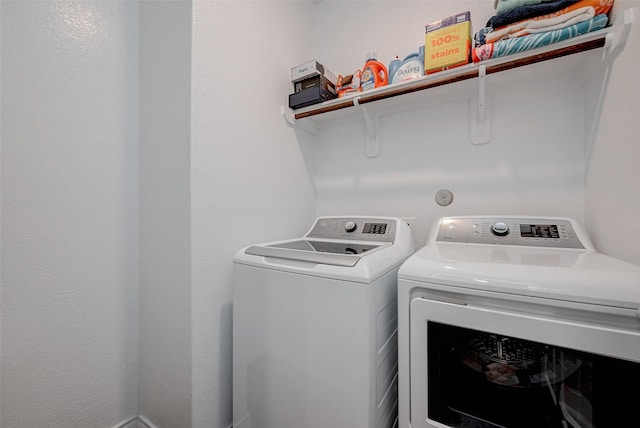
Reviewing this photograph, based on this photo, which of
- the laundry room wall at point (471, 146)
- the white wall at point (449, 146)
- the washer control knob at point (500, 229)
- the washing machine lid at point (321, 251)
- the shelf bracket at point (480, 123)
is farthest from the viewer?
the shelf bracket at point (480, 123)

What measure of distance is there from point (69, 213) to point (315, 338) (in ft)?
3.54

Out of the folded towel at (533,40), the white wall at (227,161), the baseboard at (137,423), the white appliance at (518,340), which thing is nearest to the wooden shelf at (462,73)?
the folded towel at (533,40)

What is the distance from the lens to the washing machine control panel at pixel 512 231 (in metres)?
0.98

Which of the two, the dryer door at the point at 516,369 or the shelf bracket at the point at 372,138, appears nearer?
the dryer door at the point at 516,369

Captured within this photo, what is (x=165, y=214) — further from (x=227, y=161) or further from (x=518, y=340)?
(x=518, y=340)

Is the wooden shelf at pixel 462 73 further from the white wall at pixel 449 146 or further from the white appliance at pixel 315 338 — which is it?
the white appliance at pixel 315 338

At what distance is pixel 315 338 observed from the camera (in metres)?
0.85

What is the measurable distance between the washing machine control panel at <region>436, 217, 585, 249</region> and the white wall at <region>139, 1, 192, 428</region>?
45.7 inches

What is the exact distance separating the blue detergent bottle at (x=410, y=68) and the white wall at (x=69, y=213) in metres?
1.30

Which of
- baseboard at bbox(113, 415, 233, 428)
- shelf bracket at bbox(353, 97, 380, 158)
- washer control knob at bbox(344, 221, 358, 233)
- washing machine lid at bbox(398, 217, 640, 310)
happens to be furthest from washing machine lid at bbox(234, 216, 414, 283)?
baseboard at bbox(113, 415, 233, 428)

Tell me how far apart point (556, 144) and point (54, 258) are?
2.21 meters

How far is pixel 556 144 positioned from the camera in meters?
1.18

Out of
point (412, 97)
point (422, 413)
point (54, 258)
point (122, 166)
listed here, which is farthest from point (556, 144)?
point (54, 258)

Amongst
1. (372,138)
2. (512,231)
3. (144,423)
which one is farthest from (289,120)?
(144,423)
